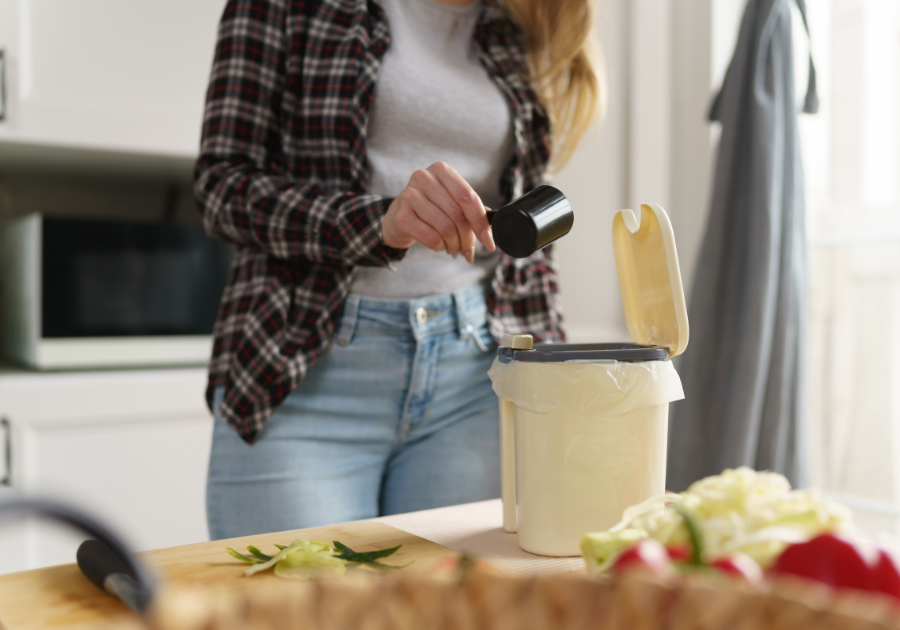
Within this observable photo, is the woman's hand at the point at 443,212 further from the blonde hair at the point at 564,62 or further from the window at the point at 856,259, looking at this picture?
the window at the point at 856,259

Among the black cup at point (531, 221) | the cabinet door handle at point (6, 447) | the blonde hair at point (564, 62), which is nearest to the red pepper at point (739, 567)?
the black cup at point (531, 221)

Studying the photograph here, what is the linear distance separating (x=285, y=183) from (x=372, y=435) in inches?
11.5

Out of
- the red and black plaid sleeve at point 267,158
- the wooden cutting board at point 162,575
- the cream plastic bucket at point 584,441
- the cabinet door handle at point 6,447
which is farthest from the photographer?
the cabinet door handle at point 6,447

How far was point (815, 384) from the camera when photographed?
5.43 ft

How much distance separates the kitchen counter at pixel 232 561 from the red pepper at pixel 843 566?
22cm

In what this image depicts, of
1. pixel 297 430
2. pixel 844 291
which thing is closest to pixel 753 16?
pixel 844 291

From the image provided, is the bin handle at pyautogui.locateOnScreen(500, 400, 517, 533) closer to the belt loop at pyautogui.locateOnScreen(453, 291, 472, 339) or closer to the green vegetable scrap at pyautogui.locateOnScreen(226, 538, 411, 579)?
the green vegetable scrap at pyautogui.locateOnScreen(226, 538, 411, 579)

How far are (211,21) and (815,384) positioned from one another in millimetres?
1541

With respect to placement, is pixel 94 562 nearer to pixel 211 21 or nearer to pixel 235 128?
pixel 235 128

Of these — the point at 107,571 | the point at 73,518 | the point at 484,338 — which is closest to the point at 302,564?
the point at 107,571

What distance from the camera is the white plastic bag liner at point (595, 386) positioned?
0.51 metres

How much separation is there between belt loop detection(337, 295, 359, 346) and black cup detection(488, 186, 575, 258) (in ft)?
0.91

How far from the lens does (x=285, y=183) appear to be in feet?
2.70

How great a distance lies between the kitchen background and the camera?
140 centimetres
